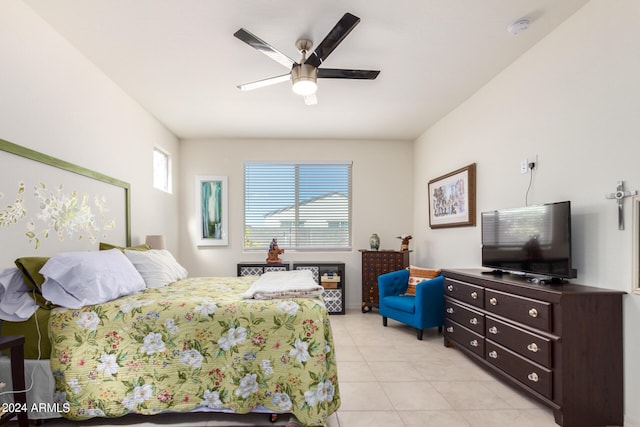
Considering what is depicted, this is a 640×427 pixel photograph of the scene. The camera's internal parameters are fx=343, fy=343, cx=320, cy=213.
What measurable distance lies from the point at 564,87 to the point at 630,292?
1.48m

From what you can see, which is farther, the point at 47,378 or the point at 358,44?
the point at 358,44

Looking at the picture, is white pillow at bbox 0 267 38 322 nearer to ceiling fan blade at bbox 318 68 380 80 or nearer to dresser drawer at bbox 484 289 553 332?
ceiling fan blade at bbox 318 68 380 80

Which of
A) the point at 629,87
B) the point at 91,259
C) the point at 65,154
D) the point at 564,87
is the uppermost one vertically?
the point at 564,87

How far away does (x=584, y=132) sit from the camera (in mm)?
2357

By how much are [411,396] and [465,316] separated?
3.40 feet

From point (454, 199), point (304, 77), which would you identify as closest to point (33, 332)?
point (304, 77)

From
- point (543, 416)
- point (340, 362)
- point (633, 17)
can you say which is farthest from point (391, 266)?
point (633, 17)

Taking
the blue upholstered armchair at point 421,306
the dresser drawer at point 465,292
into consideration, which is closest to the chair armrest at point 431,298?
the blue upholstered armchair at point 421,306

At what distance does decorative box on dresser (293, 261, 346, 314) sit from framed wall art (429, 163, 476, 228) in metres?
1.55

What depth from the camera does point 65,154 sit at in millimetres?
2715

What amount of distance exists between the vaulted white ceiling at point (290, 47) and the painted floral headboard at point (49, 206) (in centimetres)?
102

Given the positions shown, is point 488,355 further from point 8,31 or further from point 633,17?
point 8,31

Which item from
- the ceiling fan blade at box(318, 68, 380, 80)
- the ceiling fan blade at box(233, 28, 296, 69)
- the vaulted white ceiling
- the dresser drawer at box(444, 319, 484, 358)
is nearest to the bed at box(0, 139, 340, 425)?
the vaulted white ceiling

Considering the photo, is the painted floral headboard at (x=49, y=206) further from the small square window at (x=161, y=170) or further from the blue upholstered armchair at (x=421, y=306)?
the blue upholstered armchair at (x=421, y=306)
